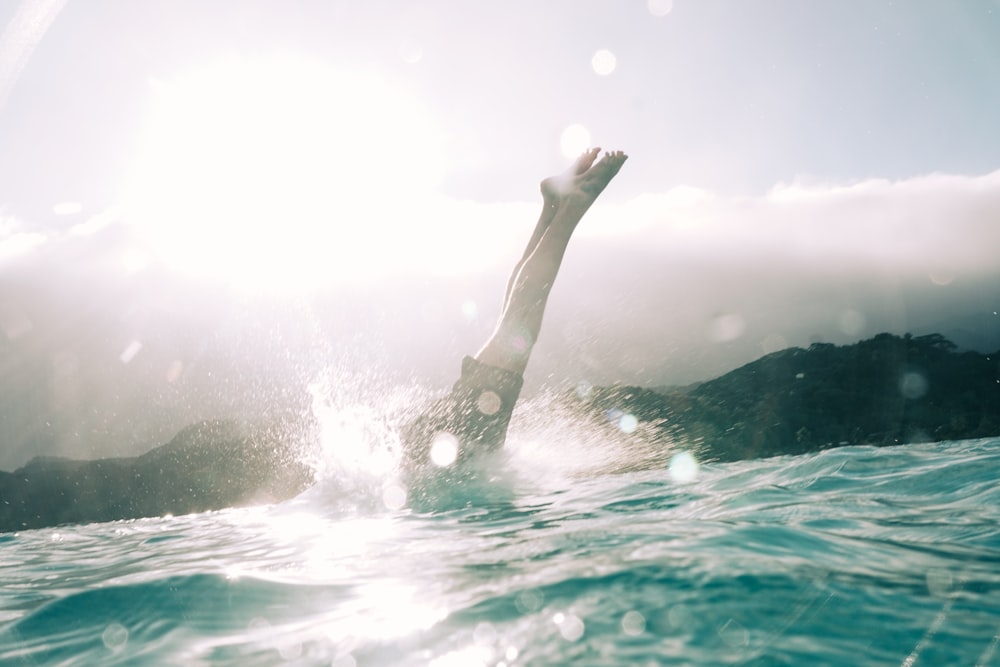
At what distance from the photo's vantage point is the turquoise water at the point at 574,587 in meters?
2.13

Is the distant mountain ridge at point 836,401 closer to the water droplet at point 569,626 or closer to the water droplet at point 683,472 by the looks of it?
the water droplet at point 683,472

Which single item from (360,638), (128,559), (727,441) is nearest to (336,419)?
(128,559)

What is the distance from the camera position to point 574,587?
8.57ft

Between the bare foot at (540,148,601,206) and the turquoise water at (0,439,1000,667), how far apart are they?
3.54 metres

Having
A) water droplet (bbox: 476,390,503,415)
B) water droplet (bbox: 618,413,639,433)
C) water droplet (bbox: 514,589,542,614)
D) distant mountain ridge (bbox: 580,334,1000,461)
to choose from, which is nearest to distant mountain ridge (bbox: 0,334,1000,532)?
distant mountain ridge (bbox: 580,334,1000,461)

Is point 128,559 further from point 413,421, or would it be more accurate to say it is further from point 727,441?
point 727,441

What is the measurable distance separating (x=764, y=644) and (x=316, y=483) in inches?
297

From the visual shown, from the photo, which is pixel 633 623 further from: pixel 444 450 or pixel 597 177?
pixel 597 177

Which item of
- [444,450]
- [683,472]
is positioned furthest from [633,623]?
[683,472]

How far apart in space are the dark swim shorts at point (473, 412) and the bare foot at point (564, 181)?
215cm

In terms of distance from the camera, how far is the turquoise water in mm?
2131

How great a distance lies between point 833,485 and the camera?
5.45 meters

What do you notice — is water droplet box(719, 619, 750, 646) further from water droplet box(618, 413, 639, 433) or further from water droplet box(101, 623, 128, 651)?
Result: water droplet box(618, 413, 639, 433)

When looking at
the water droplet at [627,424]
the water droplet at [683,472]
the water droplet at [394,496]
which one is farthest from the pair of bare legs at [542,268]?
the water droplet at [627,424]
